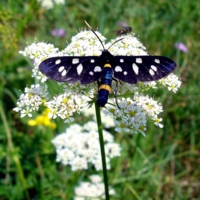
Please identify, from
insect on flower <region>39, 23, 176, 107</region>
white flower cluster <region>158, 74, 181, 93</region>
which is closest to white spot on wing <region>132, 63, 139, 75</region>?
insect on flower <region>39, 23, 176, 107</region>

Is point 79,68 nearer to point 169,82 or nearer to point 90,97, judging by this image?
point 90,97

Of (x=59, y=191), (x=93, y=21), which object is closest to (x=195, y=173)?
(x=59, y=191)

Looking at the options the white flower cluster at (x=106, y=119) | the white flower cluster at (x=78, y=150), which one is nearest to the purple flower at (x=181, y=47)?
the white flower cluster at (x=106, y=119)

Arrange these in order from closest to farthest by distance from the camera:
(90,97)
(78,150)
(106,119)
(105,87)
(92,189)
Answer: (105,87), (90,97), (78,150), (92,189), (106,119)

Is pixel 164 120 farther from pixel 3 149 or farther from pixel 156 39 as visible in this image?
pixel 3 149

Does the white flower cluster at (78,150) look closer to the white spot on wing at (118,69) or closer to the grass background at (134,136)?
the grass background at (134,136)

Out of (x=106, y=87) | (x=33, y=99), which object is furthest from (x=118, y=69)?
(x=33, y=99)
